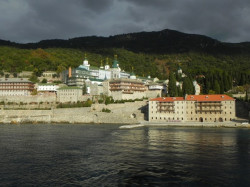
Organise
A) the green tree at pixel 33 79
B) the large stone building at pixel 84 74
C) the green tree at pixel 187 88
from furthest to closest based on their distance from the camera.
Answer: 1. the green tree at pixel 33 79
2. the large stone building at pixel 84 74
3. the green tree at pixel 187 88

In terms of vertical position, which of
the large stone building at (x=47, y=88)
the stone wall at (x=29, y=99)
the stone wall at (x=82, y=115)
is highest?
the large stone building at (x=47, y=88)

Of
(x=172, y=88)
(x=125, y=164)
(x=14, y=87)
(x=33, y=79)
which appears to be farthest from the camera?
(x=33, y=79)

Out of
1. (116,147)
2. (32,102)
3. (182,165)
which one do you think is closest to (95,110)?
(32,102)

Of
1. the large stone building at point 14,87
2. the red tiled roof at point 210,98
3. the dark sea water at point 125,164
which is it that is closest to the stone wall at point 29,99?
the large stone building at point 14,87

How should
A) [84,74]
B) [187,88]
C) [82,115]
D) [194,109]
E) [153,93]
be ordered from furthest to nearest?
[84,74]
[153,93]
[187,88]
[82,115]
[194,109]

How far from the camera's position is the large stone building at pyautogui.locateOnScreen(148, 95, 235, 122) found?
70750mm

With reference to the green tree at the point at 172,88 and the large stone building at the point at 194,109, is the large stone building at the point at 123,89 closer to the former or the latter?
the green tree at the point at 172,88

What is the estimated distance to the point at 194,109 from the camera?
73.1 metres

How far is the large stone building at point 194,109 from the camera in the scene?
7075cm

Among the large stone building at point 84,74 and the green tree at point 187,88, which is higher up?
the large stone building at point 84,74

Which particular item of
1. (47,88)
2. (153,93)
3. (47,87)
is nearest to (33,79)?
(47,87)

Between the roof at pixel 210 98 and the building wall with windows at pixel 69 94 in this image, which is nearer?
the roof at pixel 210 98

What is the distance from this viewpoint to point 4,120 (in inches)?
3226

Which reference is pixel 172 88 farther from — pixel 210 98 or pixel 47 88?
pixel 47 88
